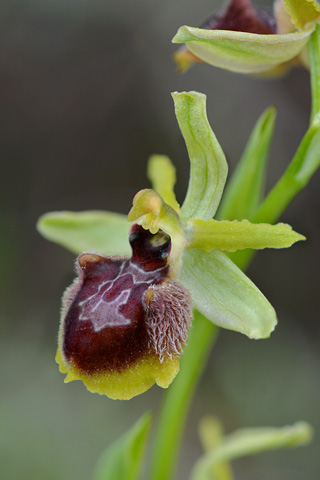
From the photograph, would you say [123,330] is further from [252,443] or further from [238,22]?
[252,443]

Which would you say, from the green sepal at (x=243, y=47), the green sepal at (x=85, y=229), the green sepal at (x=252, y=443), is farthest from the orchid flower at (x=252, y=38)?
the green sepal at (x=252, y=443)

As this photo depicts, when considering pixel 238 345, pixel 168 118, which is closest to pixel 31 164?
pixel 168 118

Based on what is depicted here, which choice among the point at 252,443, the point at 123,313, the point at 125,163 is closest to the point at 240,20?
the point at 123,313

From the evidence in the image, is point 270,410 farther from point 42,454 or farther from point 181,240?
point 181,240

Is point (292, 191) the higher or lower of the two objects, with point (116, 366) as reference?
higher

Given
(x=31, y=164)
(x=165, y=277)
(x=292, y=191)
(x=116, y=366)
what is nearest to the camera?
(x=116, y=366)

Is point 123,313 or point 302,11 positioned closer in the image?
point 123,313

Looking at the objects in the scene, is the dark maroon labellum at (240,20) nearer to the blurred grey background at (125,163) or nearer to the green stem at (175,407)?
the green stem at (175,407)

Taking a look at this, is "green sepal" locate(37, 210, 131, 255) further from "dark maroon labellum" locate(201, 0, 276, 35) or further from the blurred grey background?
the blurred grey background
